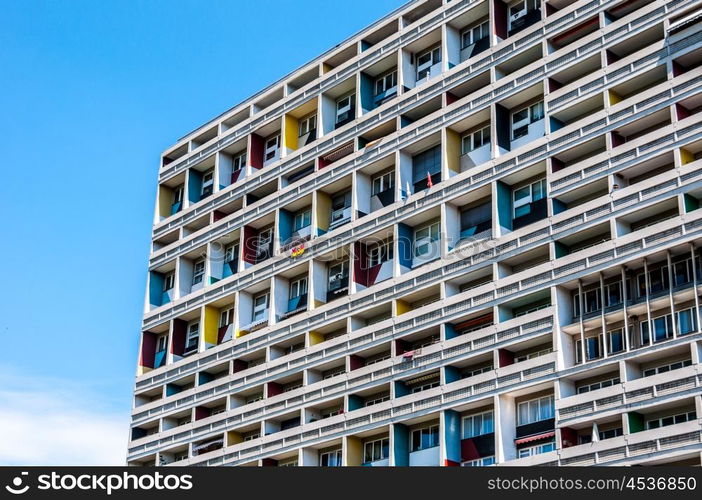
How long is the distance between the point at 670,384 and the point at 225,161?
35.6 meters

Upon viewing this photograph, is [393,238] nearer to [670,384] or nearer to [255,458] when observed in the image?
[255,458]

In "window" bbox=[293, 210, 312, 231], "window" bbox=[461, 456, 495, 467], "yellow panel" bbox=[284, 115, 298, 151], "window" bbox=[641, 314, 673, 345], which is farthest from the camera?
"yellow panel" bbox=[284, 115, 298, 151]


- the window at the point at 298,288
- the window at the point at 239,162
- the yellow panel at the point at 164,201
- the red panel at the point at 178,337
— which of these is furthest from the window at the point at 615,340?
the yellow panel at the point at 164,201

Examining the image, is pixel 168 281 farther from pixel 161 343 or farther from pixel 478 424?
pixel 478 424

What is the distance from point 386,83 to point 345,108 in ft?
10.5

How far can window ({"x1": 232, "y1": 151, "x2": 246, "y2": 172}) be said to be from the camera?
2992 inches

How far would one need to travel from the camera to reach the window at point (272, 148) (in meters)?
73.8

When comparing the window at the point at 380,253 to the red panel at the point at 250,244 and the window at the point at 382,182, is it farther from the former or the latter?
the red panel at the point at 250,244

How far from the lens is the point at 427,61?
66.8 m

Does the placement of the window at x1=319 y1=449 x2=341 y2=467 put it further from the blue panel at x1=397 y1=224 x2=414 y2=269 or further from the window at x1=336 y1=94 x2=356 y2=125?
the window at x1=336 y1=94 x2=356 y2=125

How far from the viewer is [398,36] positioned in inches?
2650

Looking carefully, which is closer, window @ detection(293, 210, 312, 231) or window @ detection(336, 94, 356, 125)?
window @ detection(293, 210, 312, 231)

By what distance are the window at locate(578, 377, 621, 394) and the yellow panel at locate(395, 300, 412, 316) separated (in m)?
11.3

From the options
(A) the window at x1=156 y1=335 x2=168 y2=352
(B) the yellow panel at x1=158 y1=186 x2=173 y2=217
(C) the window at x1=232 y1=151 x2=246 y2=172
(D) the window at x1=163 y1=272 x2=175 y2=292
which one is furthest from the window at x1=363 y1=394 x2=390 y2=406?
(B) the yellow panel at x1=158 y1=186 x2=173 y2=217
